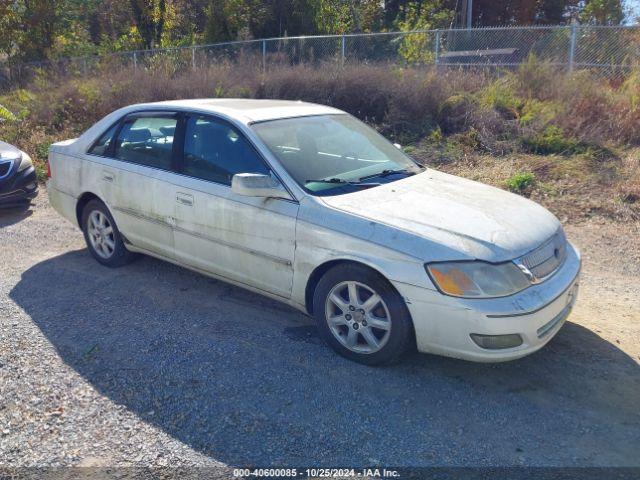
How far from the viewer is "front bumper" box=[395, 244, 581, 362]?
3508 mm

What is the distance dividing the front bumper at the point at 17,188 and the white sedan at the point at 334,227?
2.75m

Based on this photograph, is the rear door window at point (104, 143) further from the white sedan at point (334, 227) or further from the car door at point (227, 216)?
the car door at point (227, 216)

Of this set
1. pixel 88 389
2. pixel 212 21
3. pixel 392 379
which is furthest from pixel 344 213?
pixel 212 21

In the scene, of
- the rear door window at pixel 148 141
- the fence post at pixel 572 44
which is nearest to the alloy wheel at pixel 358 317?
the rear door window at pixel 148 141

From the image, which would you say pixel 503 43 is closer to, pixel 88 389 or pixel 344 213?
pixel 344 213

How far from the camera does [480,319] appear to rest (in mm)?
3500

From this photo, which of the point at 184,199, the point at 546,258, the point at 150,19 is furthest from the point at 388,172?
the point at 150,19

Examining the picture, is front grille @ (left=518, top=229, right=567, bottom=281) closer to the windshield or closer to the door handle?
the windshield

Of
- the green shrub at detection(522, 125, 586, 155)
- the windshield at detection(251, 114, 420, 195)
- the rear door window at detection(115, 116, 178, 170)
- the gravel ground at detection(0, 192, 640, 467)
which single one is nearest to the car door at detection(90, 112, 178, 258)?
the rear door window at detection(115, 116, 178, 170)

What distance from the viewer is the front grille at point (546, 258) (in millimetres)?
3747

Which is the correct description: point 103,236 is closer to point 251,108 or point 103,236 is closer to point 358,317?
point 251,108

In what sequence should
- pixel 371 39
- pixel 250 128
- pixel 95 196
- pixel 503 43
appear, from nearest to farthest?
pixel 250 128 < pixel 95 196 < pixel 503 43 < pixel 371 39

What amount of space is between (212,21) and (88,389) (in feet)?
63.2

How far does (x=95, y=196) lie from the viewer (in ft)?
19.1
